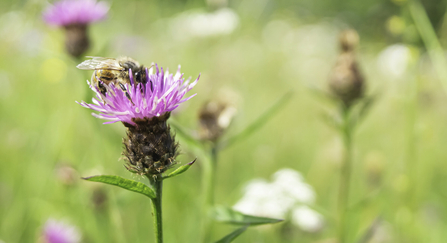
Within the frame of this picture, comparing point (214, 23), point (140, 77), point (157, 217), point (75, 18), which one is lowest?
point (157, 217)

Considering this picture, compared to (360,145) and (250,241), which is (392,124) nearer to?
(360,145)

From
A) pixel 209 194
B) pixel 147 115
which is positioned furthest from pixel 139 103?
pixel 209 194

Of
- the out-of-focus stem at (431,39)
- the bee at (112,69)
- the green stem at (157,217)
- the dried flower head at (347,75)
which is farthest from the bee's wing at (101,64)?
the out-of-focus stem at (431,39)

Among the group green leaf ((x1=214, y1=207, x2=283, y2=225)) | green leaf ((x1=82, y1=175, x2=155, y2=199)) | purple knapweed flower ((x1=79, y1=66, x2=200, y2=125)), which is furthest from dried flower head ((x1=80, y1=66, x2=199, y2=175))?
green leaf ((x1=214, y1=207, x2=283, y2=225))

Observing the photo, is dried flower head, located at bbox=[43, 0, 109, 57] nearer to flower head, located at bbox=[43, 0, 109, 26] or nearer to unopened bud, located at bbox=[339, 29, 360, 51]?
flower head, located at bbox=[43, 0, 109, 26]

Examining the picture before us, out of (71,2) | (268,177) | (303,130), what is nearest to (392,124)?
(303,130)

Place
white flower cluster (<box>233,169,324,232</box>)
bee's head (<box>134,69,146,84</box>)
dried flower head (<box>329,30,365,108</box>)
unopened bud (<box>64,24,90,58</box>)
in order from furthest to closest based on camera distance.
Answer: unopened bud (<box>64,24,90,58</box>) → dried flower head (<box>329,30,365,108</box>) → white flower cluster (<box>233,169,324,232</box>) → bee's head (<box>134,69,146,84</box>)

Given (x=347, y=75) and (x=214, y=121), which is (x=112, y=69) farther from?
Answer: (x=347, y=75)
